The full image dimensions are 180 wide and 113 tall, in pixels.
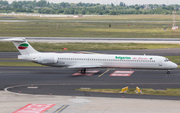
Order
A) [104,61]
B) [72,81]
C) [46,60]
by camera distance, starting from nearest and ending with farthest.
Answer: [72,81] → [46,60] → [104,61]

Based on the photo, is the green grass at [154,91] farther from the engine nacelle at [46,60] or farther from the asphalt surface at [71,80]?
the engine nacelle at [46,60]

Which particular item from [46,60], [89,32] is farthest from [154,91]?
[89,32]

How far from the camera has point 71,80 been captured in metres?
43.2

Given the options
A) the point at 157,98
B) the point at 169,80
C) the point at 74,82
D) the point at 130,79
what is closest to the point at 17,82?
the point at 74,82

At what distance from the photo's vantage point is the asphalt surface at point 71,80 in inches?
1443

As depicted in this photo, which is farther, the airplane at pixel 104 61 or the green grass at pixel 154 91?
the airplane at pixel 104 61

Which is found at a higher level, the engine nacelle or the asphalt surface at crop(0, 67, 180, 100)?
the engine nacelle

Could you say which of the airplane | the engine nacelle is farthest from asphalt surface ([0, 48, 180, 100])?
the engine nacelle

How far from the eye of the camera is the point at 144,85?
131 ft

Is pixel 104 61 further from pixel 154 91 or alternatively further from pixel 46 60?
pixel 154 91

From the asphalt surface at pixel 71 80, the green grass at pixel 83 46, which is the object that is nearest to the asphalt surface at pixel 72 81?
the asphalt surface at pixel 71 80

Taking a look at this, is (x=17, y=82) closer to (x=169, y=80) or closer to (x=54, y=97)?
(x=54, y=97)

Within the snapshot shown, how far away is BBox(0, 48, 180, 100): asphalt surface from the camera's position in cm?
3666

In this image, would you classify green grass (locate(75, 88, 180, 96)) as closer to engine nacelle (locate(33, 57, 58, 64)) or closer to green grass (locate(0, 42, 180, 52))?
engine nacelle (locate(33, 57, 58, 64))
